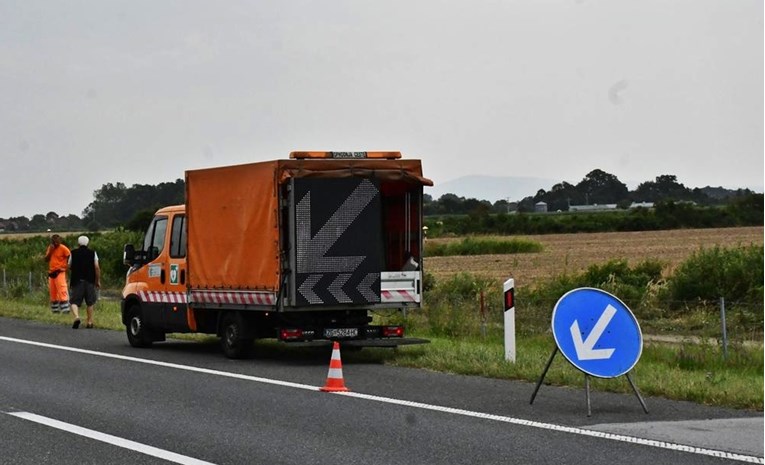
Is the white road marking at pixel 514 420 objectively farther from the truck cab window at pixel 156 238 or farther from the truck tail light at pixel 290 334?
the truck cab window at pixel 156 238

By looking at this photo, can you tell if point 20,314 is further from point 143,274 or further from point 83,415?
point 83,415

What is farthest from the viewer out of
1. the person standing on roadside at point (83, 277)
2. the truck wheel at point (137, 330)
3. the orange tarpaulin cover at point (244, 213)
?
the person standing on roadside at point (83, 277)

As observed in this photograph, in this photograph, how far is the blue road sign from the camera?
11.5m

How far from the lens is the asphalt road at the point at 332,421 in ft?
30.6

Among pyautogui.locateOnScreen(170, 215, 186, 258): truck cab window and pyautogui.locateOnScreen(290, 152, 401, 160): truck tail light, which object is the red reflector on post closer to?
pyautogui.locateOnScreen(290, 152, 401, 160): truck tail light

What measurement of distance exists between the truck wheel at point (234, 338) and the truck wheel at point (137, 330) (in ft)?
7.69

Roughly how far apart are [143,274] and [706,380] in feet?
31.4

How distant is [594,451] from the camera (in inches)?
368

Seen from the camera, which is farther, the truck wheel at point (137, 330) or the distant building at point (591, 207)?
the distant building at point (591, 207)

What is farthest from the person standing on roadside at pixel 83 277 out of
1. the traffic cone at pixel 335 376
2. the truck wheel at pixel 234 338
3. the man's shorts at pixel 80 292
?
the traffic cone at pixel 335 376

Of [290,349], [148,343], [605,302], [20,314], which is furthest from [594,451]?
Answer: [20,314]

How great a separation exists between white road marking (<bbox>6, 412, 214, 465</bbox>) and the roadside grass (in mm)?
5330

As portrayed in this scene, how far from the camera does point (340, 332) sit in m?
17.1

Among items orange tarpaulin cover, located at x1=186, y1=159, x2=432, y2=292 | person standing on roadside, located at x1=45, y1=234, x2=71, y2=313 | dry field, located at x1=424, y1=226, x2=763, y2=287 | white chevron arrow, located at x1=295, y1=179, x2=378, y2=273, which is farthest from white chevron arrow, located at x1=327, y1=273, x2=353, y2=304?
dry field, located at x1=424, y1=226, x2=763, y2=287
